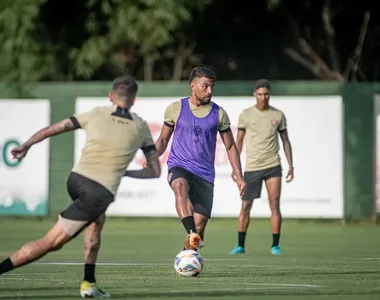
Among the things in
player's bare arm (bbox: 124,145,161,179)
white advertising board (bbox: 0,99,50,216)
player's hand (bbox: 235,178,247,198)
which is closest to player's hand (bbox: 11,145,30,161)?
player's bare arm (bbox: 124,145,161,179)

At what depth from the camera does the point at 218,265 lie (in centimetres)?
1470

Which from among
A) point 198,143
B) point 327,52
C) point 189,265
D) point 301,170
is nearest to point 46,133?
point 189,265

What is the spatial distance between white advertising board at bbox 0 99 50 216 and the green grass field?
0.56m

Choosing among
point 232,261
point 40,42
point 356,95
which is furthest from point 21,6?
point 232,261

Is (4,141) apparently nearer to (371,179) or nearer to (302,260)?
(371,179)

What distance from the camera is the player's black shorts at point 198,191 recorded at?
1363 centimetres

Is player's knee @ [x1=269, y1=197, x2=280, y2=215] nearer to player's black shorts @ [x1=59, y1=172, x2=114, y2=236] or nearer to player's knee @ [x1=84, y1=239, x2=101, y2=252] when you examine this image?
player's knee @ [x1=84, y1=239, x2=101, y2=252]

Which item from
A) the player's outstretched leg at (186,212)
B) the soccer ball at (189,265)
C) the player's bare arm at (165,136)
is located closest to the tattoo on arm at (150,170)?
the soccer ball at (189,265)

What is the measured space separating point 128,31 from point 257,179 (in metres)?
11.4

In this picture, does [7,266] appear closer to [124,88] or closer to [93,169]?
[93,169]

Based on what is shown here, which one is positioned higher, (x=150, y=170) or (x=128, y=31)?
(x=128, y=31)

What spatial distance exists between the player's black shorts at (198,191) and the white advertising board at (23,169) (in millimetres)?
11712

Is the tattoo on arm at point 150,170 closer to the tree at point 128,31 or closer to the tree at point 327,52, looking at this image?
the tree at point 128,31

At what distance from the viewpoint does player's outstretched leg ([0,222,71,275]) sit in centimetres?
1038
